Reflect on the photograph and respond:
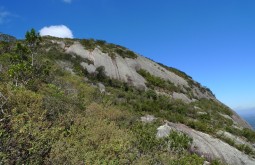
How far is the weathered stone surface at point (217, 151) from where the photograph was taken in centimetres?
2122

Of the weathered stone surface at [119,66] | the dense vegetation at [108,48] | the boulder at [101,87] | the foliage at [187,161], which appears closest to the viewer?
the foliage at [187,161]

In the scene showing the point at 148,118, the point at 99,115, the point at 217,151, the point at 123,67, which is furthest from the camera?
the point at 123,67

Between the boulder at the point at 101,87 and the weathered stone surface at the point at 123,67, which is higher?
the weathered stone surface at the point at 123,67

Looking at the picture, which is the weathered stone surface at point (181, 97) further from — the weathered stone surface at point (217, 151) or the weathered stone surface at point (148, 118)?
the weathered stone surface at point (217, 151)

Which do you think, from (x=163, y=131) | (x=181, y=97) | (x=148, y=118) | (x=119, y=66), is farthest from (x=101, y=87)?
(x=163, y=131)

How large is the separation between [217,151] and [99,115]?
344 inches

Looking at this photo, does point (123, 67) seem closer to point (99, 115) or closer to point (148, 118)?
point (148, 118)

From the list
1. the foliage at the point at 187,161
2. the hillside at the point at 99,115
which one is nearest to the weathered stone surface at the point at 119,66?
the hillside at the point at 99,115

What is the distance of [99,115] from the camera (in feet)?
64.5

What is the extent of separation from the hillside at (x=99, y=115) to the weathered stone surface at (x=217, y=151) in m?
0.09

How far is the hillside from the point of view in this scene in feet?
40.0

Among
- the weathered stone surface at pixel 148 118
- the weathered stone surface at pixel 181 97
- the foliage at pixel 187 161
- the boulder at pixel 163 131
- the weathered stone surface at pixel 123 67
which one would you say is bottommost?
the foliage at pixel 187 161

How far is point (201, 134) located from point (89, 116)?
33.8 ft

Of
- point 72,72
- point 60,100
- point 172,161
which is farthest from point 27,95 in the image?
point 72,72
